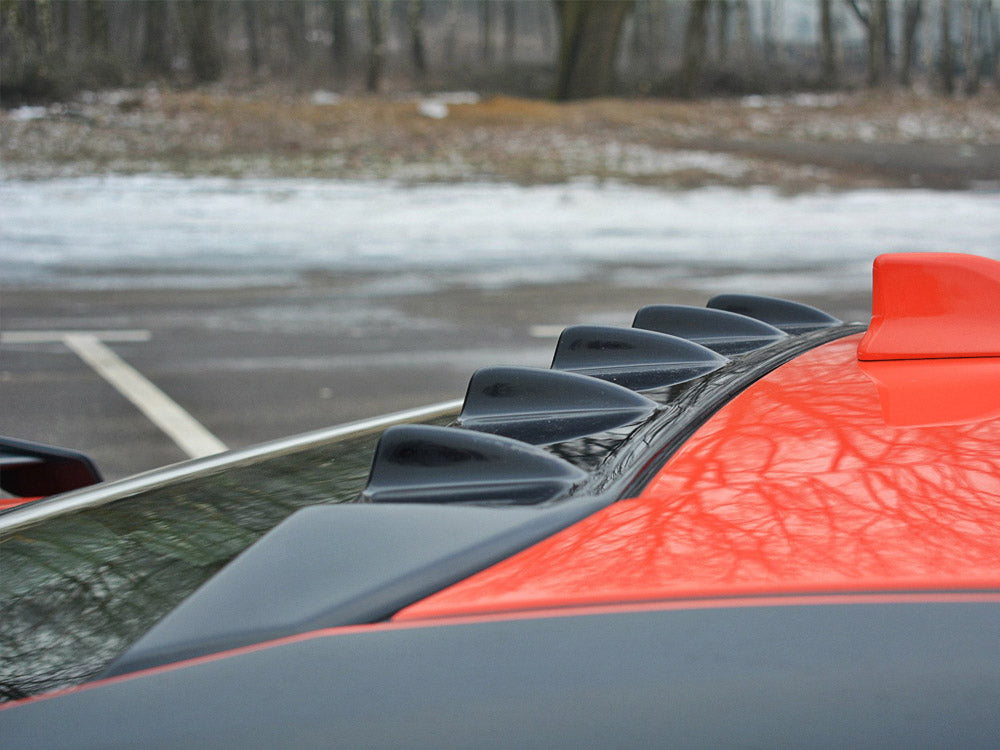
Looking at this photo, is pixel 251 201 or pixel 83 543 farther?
pixel 251 201

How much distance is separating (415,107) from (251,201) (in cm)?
849

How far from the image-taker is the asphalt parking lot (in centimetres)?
598

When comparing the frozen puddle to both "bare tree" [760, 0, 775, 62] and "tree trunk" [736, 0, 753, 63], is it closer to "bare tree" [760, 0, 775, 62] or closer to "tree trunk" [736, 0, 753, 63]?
"tree trunk" [736, 0, 753, 63]

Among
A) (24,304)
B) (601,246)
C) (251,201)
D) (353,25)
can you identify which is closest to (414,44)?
(353,25)

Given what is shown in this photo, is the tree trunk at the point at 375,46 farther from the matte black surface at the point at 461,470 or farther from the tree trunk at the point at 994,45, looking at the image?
the matte black surface at the point at 461,470

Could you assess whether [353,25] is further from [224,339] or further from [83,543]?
[83,543]

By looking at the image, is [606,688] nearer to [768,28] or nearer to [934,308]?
[934,308]

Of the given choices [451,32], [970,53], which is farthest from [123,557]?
[451,32]

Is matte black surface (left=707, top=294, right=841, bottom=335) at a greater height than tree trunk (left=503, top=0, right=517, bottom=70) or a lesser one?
lesser

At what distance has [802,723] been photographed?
86 cm

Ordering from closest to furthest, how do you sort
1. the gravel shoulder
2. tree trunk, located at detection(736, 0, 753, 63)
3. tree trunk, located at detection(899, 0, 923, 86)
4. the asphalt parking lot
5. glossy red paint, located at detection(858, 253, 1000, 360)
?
glossy red paint, located at detection(858, 253, 1000, 360) < the asphalt parking lot < the gravel shoulder < tree trunk, located at detection(736, 0, 753, 63) < tree trunk, located at detection(899, 0, 923, 86)

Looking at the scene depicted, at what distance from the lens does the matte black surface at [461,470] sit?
1.13 m

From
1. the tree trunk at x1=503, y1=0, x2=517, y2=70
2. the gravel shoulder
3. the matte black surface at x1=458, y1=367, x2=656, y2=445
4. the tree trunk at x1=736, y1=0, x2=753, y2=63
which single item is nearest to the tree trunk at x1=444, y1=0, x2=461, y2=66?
the tree trunk at x1=503, y1=0, x2=517, y2=70

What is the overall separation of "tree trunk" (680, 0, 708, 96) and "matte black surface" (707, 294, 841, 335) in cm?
3652
